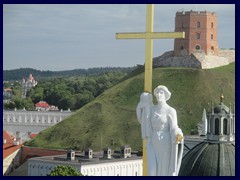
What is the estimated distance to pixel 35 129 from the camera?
8694 cm

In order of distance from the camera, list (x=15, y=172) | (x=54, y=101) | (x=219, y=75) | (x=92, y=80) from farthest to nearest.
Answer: (x=92, y=80) → (x=54, y=101) → (x=219, y=75) → (x=15, y=172)

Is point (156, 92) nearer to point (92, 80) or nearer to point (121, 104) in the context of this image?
point (121, 104)

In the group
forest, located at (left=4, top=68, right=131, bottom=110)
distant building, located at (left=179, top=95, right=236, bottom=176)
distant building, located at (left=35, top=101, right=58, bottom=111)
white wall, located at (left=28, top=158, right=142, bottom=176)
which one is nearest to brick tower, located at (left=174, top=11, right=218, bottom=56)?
forest, located at (left=4, top=68, right=131, bottom=110)

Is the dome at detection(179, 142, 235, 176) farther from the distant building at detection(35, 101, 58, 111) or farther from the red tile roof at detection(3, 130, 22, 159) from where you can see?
the distant building at detection(35, 101, 58, 111)

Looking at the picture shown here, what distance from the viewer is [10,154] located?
220ft

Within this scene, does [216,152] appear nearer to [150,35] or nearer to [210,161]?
[210,161]

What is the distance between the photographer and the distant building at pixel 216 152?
27.3 meters

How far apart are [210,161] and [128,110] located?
178ft

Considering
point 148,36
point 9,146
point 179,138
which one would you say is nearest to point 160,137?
point 179,138

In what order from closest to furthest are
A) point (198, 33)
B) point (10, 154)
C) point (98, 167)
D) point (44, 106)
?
point (98, 167) → point (10, 154) → point (198, 33) → point (44, 106)

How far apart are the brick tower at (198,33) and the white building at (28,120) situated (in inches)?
471

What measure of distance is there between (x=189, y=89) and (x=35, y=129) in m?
12.9

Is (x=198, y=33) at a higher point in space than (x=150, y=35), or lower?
higher
